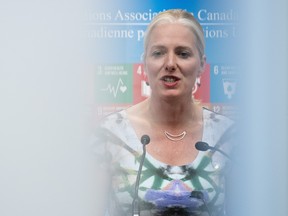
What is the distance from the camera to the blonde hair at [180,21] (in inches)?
62.9

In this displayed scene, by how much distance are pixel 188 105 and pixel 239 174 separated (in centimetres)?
30

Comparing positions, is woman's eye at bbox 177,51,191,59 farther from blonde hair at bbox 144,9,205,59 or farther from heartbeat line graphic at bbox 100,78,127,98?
heartbeat line graphic at bbox 100,78,127,98

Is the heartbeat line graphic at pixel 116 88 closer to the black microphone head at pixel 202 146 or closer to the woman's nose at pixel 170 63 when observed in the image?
the woman's nose at pixel 170 63

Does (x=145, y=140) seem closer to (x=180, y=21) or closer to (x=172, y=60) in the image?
(x=172, y=60)

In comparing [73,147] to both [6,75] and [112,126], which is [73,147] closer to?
[112,126]

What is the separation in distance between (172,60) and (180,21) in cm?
13

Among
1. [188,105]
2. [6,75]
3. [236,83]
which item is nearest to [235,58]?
[236,83]

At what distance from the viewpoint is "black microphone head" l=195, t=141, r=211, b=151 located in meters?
1.65

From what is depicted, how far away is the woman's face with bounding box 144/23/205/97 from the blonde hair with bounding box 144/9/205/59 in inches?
0.4

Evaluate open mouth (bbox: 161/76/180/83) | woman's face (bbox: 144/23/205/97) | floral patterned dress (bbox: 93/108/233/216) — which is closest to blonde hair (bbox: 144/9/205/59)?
woman's face (bbox: 144/23/205/97)

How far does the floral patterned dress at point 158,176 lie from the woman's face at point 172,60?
16cm

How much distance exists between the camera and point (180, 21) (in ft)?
5.23

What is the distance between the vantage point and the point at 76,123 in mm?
1662

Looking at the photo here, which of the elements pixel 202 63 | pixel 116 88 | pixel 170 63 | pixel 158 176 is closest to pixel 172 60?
pixel 170 63
